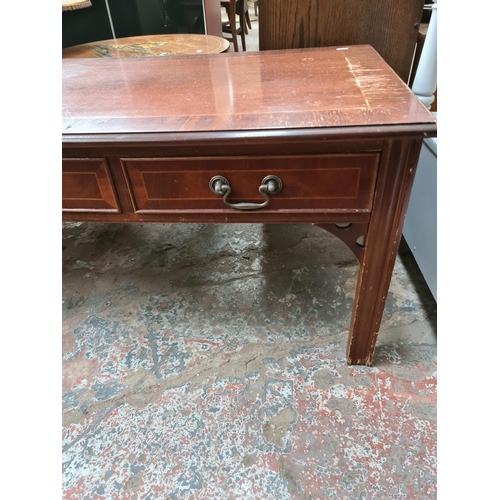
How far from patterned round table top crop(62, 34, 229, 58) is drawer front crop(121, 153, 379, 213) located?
84 centimetres

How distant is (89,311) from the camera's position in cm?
131

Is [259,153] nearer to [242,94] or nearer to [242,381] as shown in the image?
[242,94]

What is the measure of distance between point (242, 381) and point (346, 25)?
3.95 feet

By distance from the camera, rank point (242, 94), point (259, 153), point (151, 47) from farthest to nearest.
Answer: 1. point (151, 47)
2. point (242, 94)
3. point (259, 153)

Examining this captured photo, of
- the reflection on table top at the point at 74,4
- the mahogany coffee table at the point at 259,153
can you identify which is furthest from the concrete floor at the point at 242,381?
the reflection on table top at the point at 74,4

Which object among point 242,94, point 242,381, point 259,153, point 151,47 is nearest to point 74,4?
point 151,47

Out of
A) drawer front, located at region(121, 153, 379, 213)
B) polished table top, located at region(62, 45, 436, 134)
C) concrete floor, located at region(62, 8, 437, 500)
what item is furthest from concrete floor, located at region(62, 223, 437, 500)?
polished table top, located at region(62, 45, 436, 134)

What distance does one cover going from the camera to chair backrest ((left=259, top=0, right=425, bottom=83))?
1.13 metres

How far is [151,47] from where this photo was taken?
151cm

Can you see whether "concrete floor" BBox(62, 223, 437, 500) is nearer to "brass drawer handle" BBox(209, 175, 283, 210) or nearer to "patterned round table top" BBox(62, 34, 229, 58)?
"brass drawer handle" BBox(209, 175, 283, 210)

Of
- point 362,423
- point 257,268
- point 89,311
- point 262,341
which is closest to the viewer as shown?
point 362,423

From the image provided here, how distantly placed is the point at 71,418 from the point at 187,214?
0.69 m
